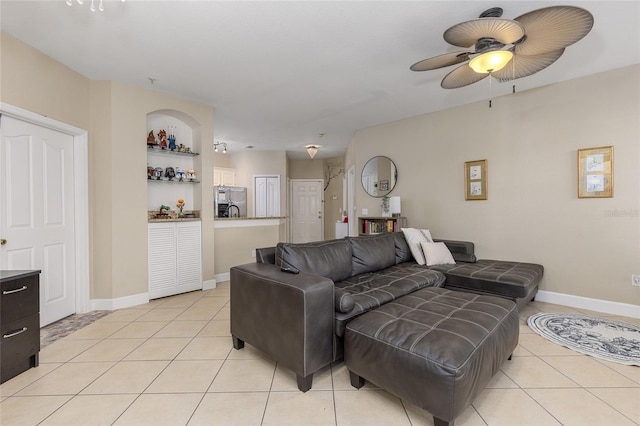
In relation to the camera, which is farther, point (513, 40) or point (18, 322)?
point (18, 322)

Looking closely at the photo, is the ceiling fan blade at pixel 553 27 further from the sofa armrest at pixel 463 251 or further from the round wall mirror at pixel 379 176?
the round wall mirror at pixel 379 176

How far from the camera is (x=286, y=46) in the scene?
8.27ft

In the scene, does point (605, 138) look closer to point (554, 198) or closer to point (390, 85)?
point (554, 198)

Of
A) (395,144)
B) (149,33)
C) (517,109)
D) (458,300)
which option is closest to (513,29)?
(458,300)

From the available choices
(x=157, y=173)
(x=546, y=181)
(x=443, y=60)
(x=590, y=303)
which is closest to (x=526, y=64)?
(x=443, y=60)

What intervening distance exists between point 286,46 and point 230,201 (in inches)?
194

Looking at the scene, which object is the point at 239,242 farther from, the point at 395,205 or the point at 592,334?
the point at 592,334

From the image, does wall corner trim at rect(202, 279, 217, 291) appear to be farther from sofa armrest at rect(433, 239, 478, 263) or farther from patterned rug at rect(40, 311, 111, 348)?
sofa armrest at rect(433, 239, 478, 263)

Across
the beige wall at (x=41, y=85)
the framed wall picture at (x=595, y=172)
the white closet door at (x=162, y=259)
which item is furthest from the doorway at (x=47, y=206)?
the framed wall picture at (x=595, y=172)

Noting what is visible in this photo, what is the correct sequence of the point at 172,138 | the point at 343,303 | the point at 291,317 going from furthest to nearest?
the point at 172,138
the point at 343,303
the point at 291,317

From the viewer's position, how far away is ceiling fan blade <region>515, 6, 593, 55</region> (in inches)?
59.2

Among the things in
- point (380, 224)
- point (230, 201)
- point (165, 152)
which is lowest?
point (380, 224)

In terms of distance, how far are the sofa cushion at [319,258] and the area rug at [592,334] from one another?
1.86 meters

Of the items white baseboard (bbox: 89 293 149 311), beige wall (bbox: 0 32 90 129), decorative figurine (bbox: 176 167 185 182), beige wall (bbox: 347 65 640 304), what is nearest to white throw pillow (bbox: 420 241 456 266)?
beige wall (bbox: 347 65 640 304)
